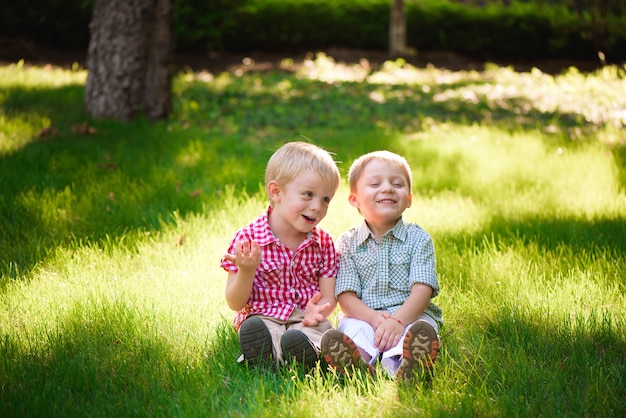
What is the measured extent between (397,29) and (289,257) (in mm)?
13534

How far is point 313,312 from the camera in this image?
9.12 ft

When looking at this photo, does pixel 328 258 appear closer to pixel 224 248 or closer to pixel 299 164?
pixel 299 164

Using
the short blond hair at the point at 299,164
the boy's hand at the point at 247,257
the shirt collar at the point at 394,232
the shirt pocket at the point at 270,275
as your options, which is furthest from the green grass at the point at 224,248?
the short blond hair at the point at 299,164

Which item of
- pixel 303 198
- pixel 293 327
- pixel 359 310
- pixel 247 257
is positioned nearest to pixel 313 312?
pixel 293 327

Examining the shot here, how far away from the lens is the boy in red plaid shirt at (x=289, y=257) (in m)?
2.79

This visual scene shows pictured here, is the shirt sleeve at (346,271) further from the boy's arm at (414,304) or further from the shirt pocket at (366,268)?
the boy's arm at (414,304)

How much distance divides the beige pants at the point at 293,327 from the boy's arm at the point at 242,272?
149 millimetres

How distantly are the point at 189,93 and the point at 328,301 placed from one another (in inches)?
298

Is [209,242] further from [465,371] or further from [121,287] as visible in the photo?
[465,371]

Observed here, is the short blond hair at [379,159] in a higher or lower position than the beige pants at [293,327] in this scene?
higher

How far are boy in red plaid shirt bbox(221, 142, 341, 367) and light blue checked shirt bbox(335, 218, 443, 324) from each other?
4.1 inches

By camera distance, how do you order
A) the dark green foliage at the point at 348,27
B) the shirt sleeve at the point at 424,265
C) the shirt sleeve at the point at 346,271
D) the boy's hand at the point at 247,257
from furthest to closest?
the dark green foliage at the point at 348,27
the shirt sleeve at the point at 346,271
the shirt sleeve at the point at 424,265
the boy's hand at the point at 247,257

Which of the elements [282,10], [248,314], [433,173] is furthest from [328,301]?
[282,10]

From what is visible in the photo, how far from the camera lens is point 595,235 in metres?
4.23
